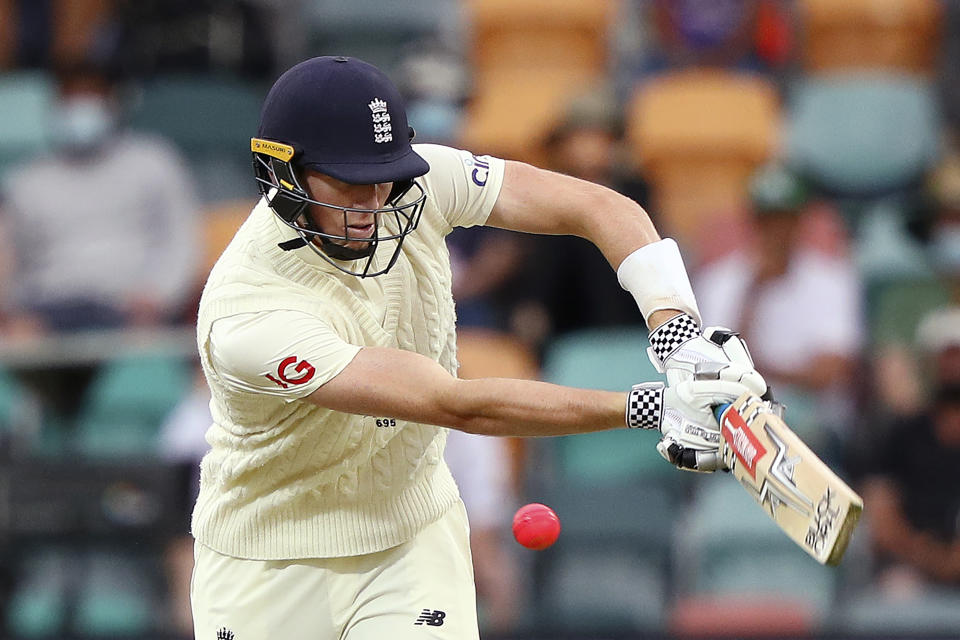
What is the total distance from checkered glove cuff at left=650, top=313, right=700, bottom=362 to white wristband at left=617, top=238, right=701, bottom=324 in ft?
0.24

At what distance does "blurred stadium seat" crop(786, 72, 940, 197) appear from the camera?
26.9 ft

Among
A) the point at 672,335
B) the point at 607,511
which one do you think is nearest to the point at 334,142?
the point at 672,335

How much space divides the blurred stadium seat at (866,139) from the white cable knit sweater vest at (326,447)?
481cm

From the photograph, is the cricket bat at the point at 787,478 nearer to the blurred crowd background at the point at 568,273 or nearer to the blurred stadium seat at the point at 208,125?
the blurred crowd background at the point at 568,273

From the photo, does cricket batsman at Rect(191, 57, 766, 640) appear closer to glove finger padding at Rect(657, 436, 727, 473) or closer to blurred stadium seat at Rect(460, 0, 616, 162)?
glove finger padding at Rect(657, 436, 727, 473)

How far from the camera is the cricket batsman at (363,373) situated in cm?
326

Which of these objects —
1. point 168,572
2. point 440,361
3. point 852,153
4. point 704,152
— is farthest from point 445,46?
point 440,361

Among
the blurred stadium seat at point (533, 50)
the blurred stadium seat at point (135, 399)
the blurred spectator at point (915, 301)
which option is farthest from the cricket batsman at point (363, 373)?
the blurred stadium seat at point (533, 50)

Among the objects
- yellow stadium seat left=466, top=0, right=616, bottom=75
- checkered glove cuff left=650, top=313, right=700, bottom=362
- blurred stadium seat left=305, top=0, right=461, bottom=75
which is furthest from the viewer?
blurred stadium seat left=305, top=0, right=461, bottom=75

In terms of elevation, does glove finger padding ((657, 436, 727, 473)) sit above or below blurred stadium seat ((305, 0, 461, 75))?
above

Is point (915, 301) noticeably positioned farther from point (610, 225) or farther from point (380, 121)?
point (380, 121)

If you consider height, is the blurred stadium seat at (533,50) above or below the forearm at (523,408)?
below

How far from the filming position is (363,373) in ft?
10.7

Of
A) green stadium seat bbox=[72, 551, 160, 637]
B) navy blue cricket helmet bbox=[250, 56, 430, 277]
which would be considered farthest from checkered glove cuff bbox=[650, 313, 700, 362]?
green stadium seat bbox=[72, 551, 160, 637]
